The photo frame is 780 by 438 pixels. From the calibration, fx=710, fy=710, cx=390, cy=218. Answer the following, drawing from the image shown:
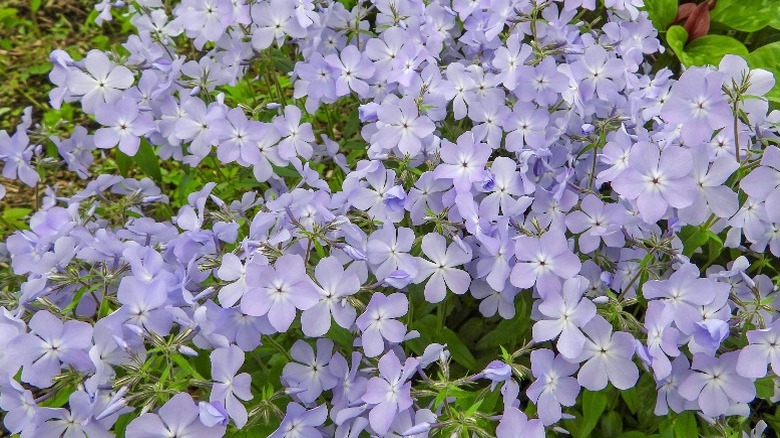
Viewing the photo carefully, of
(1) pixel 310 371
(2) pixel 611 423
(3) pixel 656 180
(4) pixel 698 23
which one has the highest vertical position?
(3) pixel 656 180

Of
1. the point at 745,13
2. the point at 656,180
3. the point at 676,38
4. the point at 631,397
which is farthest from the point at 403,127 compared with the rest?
the point at 745,13

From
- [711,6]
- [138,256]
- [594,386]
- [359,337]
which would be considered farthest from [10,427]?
[711,6]

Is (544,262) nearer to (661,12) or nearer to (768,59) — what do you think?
(768,59)

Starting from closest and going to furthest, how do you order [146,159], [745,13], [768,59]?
[146,159], [768,59], [745,13]

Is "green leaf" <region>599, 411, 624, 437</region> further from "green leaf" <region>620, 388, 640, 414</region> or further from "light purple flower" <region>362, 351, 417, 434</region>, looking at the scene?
"light purple flower" <region>362, 351, 417, 434</region>

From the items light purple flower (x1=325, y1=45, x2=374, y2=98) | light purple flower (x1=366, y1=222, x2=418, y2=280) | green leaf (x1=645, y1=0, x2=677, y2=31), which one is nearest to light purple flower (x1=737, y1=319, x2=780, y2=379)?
light purple flower (x1=366, y1=222, x2=418, y2=280)

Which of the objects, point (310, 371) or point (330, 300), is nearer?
point (330, 300)

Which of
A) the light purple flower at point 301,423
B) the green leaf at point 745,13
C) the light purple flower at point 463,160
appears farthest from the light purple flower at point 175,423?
the green leaf at point 745,13

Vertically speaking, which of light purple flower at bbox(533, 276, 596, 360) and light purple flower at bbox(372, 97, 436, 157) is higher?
light purple flower at bbox(372, 97, 436, 157)
